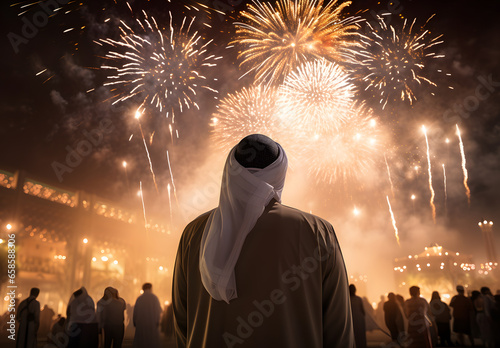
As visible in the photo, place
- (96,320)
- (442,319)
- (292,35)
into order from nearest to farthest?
(96,320), (442,319), (292,35)

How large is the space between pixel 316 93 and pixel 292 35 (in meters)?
2.76

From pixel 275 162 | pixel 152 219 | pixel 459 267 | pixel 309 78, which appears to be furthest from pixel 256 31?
pixel 459 267

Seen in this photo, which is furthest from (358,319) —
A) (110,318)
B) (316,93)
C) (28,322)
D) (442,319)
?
(316,93)

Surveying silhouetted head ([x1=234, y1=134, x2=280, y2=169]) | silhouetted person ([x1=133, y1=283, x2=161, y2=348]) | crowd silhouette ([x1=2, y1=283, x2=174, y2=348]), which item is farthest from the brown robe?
silhouetted person ([x1=133, y1=283, x2=161, y2=348])

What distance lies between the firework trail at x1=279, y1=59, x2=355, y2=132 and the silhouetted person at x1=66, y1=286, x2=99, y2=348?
467 inches

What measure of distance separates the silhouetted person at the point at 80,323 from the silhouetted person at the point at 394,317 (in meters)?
6.85

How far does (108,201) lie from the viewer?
1287 inches

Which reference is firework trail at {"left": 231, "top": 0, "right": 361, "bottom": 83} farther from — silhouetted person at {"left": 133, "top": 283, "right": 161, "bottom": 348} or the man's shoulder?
the man's shoulder

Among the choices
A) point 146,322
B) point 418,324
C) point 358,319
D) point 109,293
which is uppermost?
point 109,293

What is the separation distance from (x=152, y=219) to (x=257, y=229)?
39447 millimetres

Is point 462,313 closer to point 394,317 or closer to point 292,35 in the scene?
point 394,317

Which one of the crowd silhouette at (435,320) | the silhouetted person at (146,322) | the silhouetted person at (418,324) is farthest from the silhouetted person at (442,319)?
the silhouetted person at (146,322)

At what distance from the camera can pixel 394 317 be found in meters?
9.35

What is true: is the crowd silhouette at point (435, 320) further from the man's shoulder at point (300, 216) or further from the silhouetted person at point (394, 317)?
the man's shoulder at point (300, 216)
